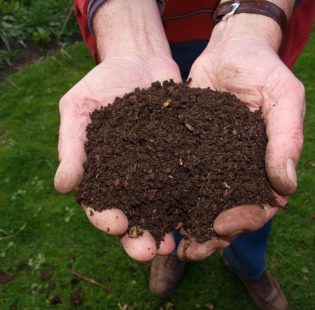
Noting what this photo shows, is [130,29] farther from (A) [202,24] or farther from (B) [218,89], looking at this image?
(B) [218,89]

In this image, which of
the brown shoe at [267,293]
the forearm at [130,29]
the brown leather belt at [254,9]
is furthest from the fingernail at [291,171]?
the brown shoe at [267,293]

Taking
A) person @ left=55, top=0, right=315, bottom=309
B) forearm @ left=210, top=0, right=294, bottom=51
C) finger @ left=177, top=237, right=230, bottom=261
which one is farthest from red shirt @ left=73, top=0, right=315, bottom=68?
finger @ left=177, top=237, right=230, bottom=261

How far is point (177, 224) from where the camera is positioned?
1.76 m

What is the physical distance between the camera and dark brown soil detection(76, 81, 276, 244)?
5.44 feet

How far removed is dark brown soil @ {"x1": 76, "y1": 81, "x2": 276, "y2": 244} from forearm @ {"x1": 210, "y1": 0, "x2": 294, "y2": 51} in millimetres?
301

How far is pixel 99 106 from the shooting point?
1960 millimetres

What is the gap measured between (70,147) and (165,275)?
4.37ft

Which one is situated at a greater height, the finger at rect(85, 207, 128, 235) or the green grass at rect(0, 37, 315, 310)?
the finger at rect(85, 207, 128, 235)

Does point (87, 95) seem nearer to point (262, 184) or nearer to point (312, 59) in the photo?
point (262, 184)

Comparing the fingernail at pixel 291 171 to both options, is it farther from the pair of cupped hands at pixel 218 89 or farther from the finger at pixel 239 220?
the finger at pixel 239 220

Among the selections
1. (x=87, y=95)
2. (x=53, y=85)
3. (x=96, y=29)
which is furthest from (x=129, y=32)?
(x=53, y=85)

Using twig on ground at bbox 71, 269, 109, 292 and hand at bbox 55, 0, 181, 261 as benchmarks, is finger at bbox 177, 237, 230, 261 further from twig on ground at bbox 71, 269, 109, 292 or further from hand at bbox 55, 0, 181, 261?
twig on ground at bbox 71, 269, 109, 292

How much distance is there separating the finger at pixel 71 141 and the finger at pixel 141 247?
1.03ft

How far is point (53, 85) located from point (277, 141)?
131 inches
